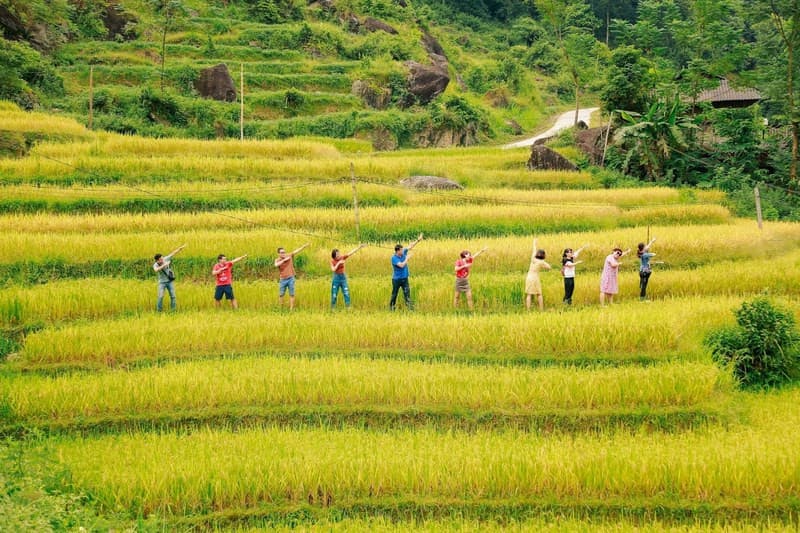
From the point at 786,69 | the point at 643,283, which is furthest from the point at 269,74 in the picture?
the point at 643,283

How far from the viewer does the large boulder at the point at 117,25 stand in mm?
36656

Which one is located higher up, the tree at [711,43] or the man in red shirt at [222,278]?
the tree at [711,43]

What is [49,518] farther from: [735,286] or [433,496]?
[735,286]

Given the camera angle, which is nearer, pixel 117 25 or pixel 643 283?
pixel 643 283

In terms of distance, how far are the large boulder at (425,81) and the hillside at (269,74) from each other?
0.07m

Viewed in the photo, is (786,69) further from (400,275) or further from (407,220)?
(400,275)

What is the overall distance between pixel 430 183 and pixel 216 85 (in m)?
14.6

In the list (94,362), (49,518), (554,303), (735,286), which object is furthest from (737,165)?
(49,518)

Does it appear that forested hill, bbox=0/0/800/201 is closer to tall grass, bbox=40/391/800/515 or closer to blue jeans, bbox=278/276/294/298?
blue jeans, bbox=278/276/294/298

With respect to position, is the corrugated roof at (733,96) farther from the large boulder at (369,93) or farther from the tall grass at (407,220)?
the tall grass at (407,220)

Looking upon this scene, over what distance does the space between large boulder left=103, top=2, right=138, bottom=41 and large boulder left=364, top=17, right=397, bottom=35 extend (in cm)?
1312

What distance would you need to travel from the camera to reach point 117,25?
3691cm

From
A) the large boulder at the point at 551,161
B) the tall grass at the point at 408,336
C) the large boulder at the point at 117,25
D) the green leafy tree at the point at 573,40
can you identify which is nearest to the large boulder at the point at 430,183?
the large boulder at the point at 551,161

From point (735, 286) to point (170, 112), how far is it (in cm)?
2207
